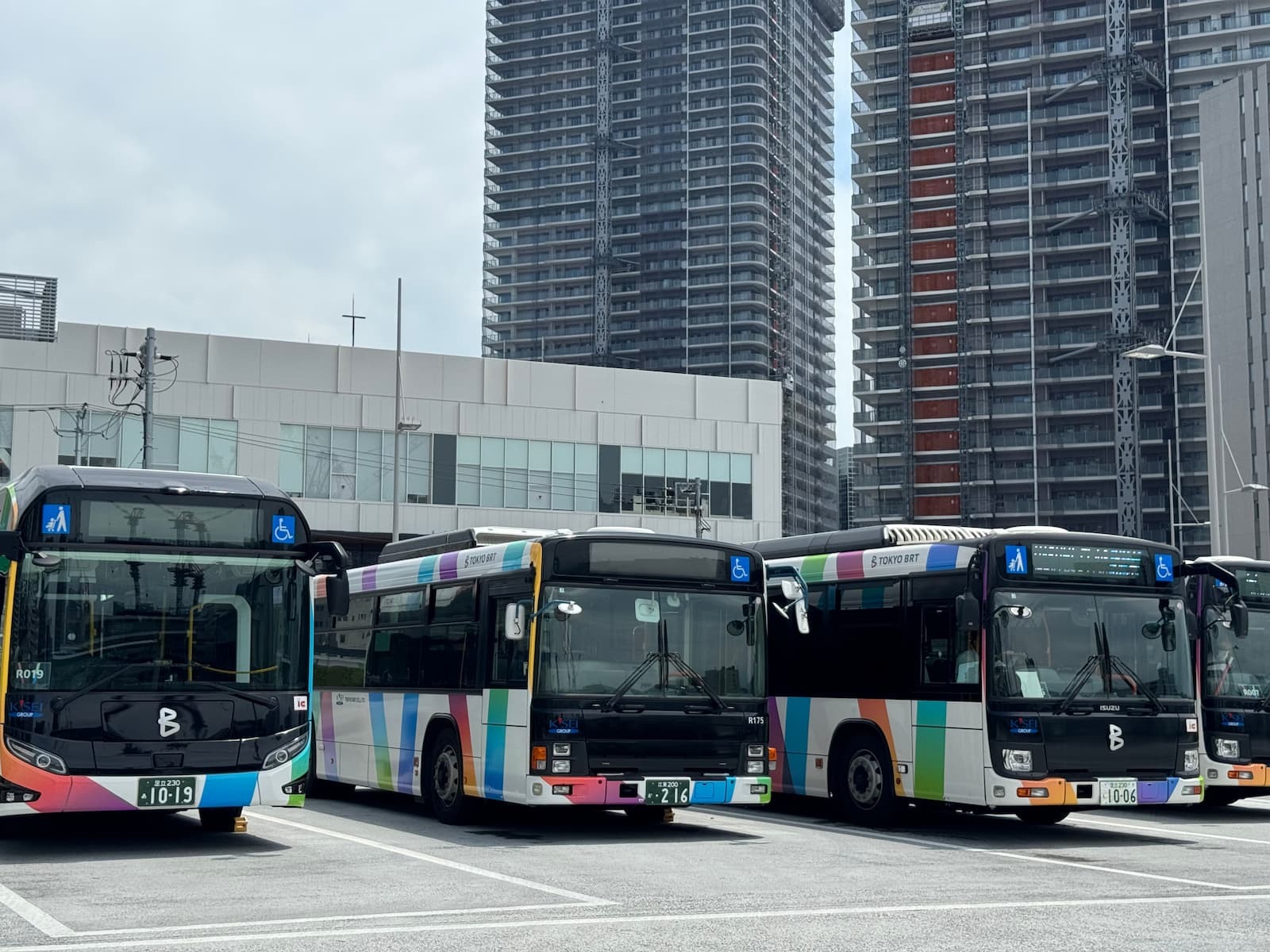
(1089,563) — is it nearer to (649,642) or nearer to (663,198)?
(649,642)

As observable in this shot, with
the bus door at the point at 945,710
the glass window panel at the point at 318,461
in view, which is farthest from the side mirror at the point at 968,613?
the glass window panel at the point at 318,461

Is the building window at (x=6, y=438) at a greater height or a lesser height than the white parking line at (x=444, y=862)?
greater

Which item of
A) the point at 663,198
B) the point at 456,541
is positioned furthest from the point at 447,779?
the point at 663,198

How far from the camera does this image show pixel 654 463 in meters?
66.1

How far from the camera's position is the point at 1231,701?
18.3 metres

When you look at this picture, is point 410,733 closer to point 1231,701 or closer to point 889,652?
point 889,652

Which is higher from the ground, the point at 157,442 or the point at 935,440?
the point at 935,440

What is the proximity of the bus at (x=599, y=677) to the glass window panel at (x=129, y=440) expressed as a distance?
43.3 meters

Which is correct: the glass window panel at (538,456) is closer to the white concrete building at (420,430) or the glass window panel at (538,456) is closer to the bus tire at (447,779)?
the white concrete building at (420,430)

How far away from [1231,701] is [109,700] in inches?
481

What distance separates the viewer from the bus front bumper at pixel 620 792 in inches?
560

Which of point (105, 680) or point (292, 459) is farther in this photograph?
point (292, 459)

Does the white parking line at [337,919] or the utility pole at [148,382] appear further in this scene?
the utility pole at [148,382]

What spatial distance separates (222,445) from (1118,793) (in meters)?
47.6
